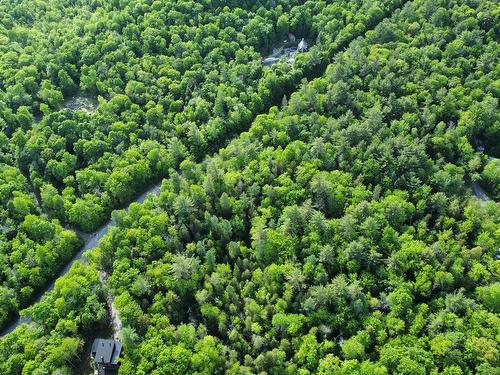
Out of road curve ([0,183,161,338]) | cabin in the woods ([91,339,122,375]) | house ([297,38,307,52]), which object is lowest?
cabin in the woods ([91,339,122,375])

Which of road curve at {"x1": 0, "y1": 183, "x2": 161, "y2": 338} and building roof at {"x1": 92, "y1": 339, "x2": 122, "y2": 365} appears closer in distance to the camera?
building roof at {"x1": 92, "y1": 339, "x2": 122, "y2": 365}

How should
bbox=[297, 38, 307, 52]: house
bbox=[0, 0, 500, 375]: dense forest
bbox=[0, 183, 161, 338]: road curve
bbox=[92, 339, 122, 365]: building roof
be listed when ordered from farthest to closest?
1. bbox=[297, 38, 307, 52]: house
2. bbox=[0, 183, 161, 338]: road curve
3. bbox=[92, 339, 122, 365]: building roof
4. bbox=[0, 0, 500, 375]: dense forest

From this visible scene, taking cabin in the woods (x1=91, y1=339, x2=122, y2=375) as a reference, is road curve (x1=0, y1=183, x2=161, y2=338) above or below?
Answer: above

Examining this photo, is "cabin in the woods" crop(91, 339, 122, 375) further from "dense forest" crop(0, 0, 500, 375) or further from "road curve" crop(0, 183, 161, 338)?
"road curve" crop(0, 183, 161, 338)

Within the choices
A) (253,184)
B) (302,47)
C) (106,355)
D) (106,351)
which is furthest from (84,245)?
(302,47)

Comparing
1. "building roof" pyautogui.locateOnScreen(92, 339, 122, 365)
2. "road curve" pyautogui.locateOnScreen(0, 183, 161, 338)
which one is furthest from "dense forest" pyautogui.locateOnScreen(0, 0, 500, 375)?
"building roof" pyautogui.locateOnScreen(92, 339, 122, 365)

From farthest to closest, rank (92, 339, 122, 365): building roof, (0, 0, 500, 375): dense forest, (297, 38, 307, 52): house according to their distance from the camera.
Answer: (297, 38, 307, 52): house
(92, 339, 122, 365): building roof
(0, 0, 500, 375): dense forest

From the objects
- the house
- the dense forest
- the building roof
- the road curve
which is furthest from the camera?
the house

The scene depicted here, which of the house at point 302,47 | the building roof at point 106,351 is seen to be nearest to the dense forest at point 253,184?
the building roof at point 106,351

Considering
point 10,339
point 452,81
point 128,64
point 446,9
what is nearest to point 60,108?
point 128,64

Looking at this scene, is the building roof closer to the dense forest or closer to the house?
the dense forest

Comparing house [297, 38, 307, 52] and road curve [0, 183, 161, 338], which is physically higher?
house [297, 38, 307, 52]
